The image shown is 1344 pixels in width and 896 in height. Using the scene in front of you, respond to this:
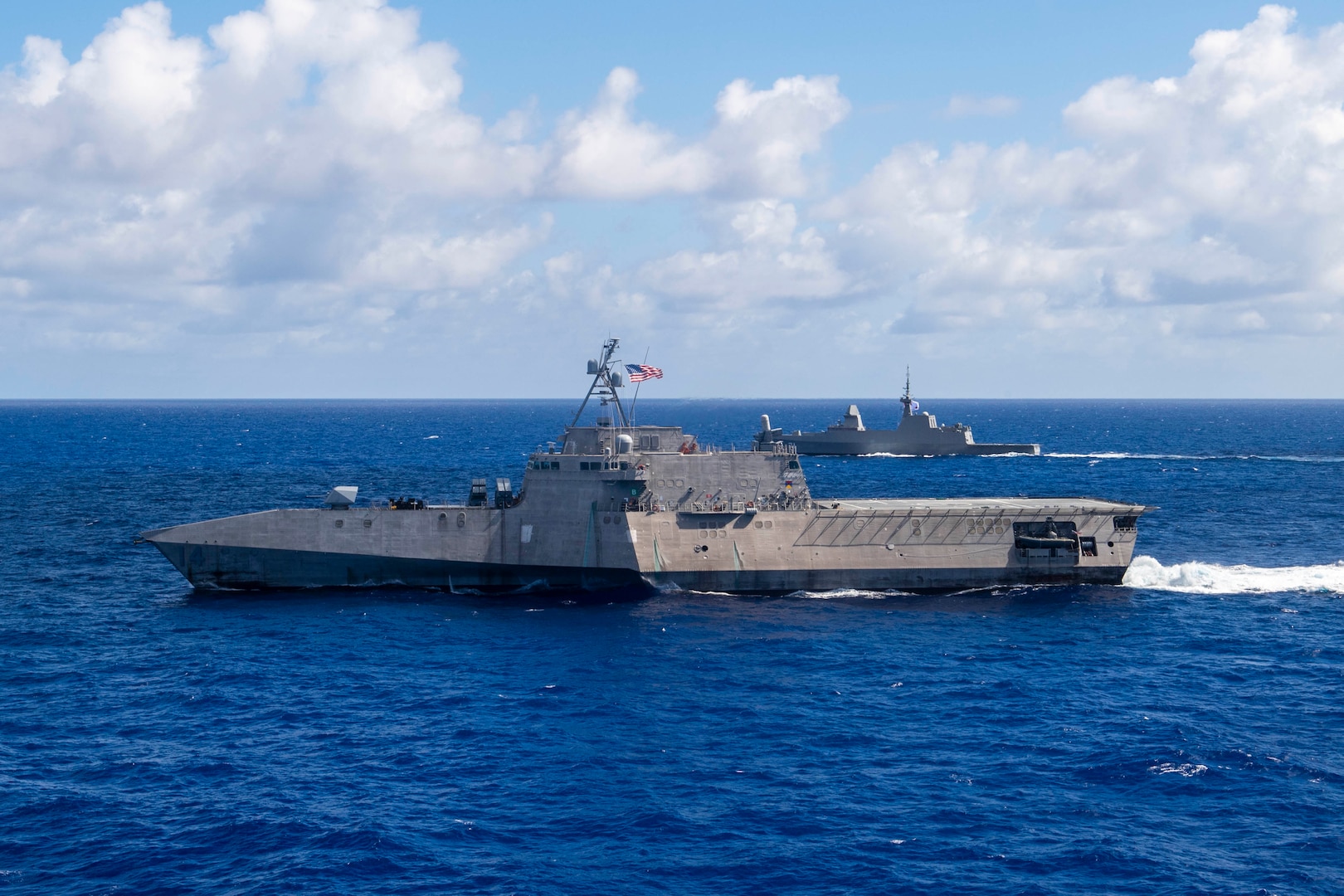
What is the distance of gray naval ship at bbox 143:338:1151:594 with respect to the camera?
5438cm

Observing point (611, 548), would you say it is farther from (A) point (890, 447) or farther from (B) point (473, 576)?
(A) point (890, 447)

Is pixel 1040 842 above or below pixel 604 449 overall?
below

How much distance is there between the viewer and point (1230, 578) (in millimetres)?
59312

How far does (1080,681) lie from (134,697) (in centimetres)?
3542

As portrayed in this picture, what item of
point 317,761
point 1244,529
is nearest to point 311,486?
point 317,761

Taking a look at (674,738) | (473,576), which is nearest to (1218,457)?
(473,576)

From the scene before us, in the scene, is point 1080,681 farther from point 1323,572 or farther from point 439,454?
point 439,454

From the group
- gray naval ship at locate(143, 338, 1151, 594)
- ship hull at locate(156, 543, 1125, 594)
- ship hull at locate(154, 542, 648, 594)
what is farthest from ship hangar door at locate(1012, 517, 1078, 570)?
ship hull at locate(154, 542, 648, 594)

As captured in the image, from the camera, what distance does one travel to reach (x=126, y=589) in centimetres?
5666

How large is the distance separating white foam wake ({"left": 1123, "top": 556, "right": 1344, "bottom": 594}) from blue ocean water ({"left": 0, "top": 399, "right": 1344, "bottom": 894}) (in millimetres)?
257

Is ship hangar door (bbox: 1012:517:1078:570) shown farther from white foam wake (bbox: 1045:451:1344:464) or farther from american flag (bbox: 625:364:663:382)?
white foam wake (bbox: 1045:451:1344:464)

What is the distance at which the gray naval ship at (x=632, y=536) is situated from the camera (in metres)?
54.4

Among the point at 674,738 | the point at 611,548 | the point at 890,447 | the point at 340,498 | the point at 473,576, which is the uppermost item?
the point at 890,447

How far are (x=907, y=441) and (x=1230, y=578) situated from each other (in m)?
86.8
